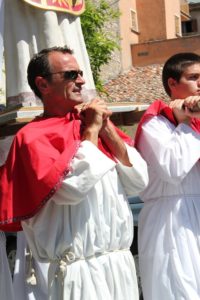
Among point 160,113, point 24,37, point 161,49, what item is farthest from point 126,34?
point 160,113

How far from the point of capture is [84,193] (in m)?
3.13

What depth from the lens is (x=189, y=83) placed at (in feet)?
14.1

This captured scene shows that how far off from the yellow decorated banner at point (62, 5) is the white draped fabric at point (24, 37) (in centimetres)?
5

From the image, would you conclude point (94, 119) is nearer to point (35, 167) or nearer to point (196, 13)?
point (35, 167)

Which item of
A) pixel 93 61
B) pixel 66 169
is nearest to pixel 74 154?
pixel 66 169

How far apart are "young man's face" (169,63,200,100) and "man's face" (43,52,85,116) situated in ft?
3.24

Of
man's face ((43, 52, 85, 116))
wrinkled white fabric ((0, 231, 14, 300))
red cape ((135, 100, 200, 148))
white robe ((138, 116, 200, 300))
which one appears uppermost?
man's face ((43, 52, 85, 116))

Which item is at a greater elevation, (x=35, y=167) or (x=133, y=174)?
(x=35, y=167)

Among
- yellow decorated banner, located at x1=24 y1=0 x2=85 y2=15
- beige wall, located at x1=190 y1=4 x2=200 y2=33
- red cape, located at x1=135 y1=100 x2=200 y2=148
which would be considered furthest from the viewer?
beige wall, located at x1=190 y1=4 x2=200 y2=33

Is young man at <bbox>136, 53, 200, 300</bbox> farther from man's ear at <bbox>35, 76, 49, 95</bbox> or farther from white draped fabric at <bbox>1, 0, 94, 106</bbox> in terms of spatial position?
white draped fabric at <bbox>1, 0, 94, 106</bbox>

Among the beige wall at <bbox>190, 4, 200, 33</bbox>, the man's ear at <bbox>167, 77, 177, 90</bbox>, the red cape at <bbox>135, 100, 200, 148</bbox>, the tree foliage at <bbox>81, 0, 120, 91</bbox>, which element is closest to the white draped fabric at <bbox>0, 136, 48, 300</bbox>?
the red cape at <bbox>135, 100, 200, 148</bbox>

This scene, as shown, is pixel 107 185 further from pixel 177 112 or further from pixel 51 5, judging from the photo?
pixel 51 5

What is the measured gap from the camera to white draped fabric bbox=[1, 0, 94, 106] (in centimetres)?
548

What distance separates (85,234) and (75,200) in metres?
0.18
